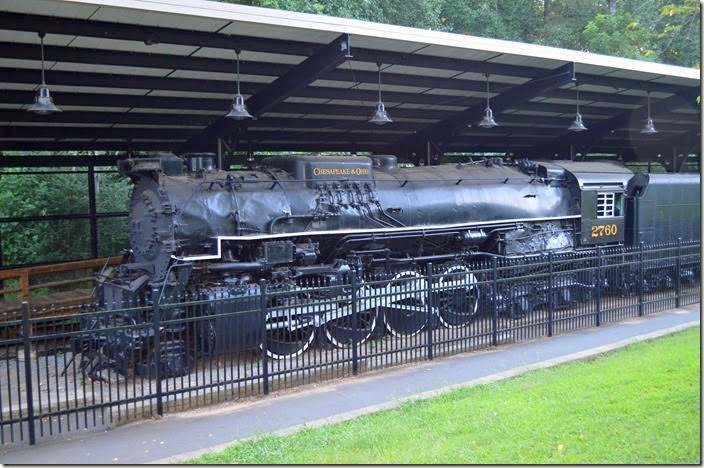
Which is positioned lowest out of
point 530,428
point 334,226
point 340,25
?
point 530,428

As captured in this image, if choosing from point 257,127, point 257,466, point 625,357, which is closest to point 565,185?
point 625,357

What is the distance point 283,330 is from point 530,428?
4243 mm

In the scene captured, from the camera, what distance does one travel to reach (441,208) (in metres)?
12.6

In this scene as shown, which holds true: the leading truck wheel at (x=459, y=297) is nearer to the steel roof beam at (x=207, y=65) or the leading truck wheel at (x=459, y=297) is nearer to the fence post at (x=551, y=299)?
the fence post at (x=551, y=299)

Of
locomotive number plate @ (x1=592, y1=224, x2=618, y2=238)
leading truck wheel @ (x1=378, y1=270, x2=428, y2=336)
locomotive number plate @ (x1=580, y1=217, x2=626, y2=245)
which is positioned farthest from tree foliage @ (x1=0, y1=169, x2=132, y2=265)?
locomotive number plate @ (x1=592, y1=224, x2=618, y2=238)

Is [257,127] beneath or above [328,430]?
above

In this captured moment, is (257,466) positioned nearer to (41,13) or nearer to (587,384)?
(587,384)

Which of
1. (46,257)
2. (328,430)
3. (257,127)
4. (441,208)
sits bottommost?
(328,430)

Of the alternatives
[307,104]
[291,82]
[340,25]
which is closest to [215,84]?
[291,82]

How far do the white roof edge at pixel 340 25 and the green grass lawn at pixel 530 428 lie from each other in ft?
20.9

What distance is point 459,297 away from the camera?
10352 millimetres

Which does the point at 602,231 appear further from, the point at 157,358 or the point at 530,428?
the point at 157,358

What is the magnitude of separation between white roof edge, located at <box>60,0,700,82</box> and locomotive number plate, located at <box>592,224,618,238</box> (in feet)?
12.5

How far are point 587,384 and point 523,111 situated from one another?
13.1m
